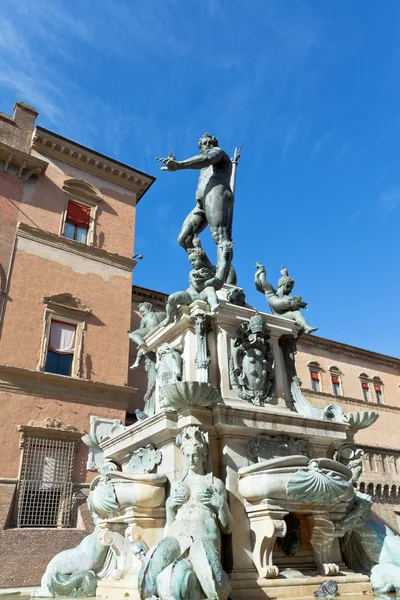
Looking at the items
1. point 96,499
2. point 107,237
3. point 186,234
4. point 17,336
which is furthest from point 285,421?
point 107,237

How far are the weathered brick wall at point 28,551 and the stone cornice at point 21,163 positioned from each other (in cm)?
1306

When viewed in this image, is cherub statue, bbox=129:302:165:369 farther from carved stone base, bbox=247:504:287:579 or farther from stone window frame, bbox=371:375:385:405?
stone window frame, bbox=371:375:385:405

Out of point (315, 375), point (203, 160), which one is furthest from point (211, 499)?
point (315, 375)

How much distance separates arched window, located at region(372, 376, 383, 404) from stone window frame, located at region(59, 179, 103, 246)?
76.1 feet

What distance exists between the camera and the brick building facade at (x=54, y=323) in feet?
48.4

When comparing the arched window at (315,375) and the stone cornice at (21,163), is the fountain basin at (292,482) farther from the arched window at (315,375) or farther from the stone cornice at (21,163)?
the arched window at (315,375)

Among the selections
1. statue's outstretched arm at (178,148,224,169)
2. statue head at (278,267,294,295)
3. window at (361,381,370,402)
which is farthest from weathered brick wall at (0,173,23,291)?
window at (361,381,370,402)

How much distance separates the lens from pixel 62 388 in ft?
56.1

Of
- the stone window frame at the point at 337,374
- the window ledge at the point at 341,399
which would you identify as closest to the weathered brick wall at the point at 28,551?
the window ledge at the point at 341,399

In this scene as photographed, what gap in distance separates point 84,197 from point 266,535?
62.6ft

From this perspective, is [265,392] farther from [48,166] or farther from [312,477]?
[48,166]

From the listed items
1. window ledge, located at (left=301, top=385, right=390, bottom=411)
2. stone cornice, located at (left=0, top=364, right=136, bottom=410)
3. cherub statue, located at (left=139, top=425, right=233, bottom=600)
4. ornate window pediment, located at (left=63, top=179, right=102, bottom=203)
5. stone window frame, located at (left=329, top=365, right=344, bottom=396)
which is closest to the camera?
cherub statue, located at (left=139, top=425, right=233, bottom=600)

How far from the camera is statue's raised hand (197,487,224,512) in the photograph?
12.4 ft

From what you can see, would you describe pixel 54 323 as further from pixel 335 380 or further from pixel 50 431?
pixel 335 380
